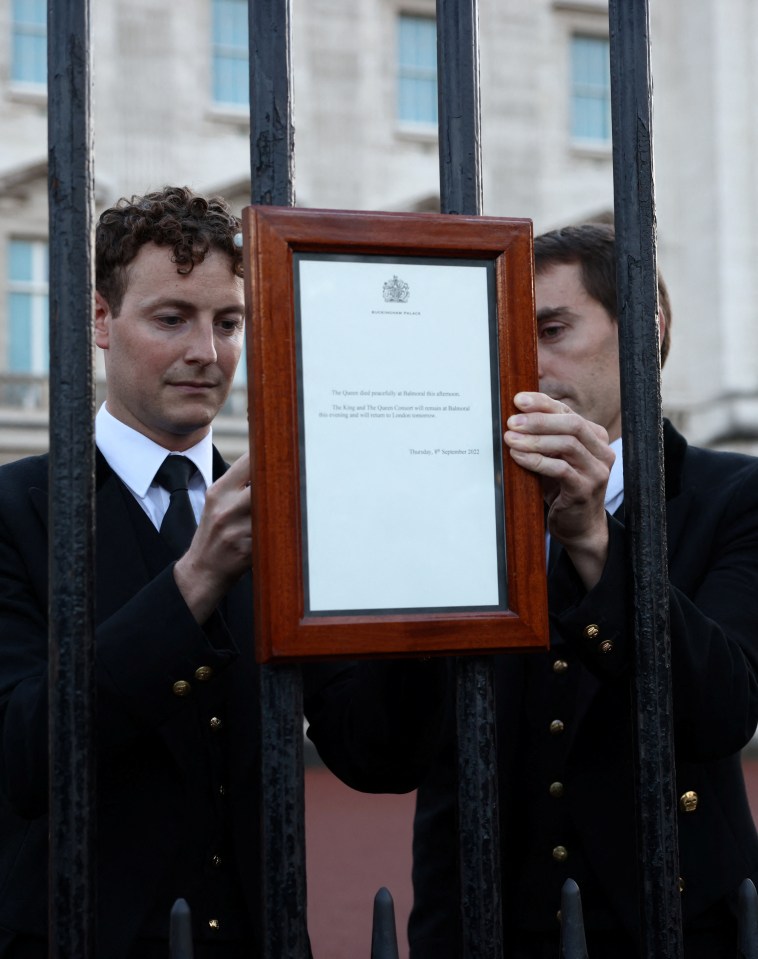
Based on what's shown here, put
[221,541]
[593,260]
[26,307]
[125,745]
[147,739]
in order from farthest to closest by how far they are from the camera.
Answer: [26,307] < [593,260] < [147,739] < [125,745] < [221,541]

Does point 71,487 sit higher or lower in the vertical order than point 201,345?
lower

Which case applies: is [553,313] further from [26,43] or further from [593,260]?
[26,43]

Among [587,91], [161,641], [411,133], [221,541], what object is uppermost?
[587,91]

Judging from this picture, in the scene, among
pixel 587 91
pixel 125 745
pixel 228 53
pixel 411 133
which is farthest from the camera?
pixel 587 91

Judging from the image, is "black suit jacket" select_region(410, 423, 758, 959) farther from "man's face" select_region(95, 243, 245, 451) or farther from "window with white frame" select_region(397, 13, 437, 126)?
"window with white frame" select_region(397, 13, 437, 126)

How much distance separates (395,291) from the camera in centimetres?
144

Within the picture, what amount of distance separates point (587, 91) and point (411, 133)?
8.15 feet

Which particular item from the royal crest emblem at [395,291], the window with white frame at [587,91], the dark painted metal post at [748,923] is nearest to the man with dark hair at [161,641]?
the royal crest emblem at [395,291]

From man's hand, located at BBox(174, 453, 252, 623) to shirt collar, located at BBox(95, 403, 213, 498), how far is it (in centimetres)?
63

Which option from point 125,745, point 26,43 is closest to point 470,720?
point 125,745

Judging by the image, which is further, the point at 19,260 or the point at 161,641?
the point at 19,260

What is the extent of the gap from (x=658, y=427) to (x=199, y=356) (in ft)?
2.91

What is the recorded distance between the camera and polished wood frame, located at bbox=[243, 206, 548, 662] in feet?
4.48

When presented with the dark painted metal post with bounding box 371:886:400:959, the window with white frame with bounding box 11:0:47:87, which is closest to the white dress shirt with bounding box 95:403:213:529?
the dark painted metal post with bounding box 371:886:400:959
